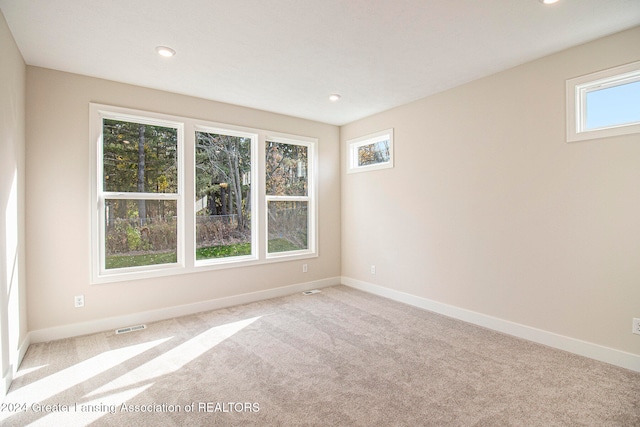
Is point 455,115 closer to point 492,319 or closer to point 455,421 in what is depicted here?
point 492,319

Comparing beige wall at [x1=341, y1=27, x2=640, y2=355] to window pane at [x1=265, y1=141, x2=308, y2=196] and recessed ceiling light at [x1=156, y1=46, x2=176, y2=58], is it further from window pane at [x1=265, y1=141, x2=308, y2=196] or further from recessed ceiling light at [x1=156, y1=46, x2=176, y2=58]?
recessed ceiling light at [x1=156, y1=46, x2=176, y2=58]

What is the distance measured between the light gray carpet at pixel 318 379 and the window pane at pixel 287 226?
5.04 ft

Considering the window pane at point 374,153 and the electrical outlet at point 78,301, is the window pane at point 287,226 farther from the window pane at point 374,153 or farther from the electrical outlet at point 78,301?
the electrical outlet at point 78,301

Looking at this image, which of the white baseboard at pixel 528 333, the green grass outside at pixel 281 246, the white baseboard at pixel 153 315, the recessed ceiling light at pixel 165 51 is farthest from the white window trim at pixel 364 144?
the recessed ceiling light at pixel 165 51

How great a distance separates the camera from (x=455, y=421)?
6.30 ft

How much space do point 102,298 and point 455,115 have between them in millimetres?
4407

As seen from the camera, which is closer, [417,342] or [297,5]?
[297,5]

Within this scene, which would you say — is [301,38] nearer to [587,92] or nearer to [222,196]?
[222,196]

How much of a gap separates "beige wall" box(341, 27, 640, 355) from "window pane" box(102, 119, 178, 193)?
2888 millimetres

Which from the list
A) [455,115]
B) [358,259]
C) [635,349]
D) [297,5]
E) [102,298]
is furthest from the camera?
[358,259]

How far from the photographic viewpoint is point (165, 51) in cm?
278

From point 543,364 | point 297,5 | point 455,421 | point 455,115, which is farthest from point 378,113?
point 455,421

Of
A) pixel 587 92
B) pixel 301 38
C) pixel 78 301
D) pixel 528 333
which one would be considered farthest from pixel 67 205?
pixel 587 92

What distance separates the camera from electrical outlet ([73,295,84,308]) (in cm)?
324
